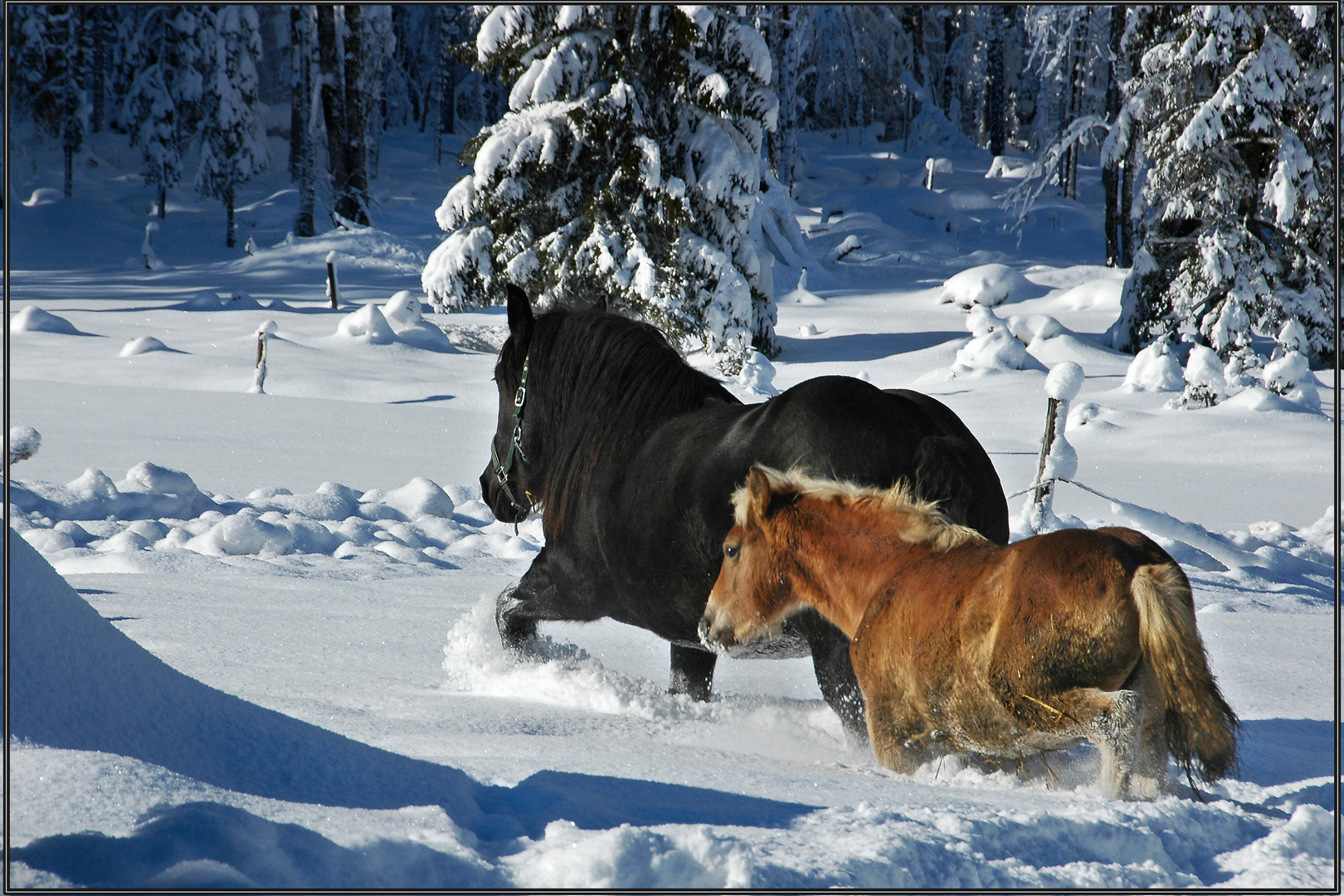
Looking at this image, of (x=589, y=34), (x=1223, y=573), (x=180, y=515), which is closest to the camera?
(x=1223, y=573)

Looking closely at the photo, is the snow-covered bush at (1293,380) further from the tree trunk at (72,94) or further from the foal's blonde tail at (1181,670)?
the tree trunk at (72,94)

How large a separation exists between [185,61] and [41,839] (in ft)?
125

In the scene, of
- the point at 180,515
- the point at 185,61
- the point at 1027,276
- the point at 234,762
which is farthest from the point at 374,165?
the point at 234,762

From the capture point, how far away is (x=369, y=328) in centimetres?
1836

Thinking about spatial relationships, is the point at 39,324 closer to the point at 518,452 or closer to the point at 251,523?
the point at 251,523

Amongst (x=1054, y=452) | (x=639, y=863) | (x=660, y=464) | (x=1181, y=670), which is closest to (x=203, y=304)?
(x=1054, y=452)

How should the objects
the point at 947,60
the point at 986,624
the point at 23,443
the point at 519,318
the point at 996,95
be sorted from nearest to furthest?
the point at 986,624, the point at 519,318, the point at 23,443, the point at 947,60, the point at 996,95

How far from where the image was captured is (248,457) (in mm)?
10203

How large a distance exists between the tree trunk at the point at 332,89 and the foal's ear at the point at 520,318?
24545 millimetres

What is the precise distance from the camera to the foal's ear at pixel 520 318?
4355mm

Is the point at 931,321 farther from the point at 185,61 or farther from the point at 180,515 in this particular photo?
the point at 185,61

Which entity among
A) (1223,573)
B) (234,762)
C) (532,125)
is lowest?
(1223,573)

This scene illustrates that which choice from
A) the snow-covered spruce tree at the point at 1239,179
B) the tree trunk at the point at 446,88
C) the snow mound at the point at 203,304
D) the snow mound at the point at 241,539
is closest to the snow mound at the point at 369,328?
the snow mound at the point at 203,304

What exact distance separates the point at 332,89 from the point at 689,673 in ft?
85.0
